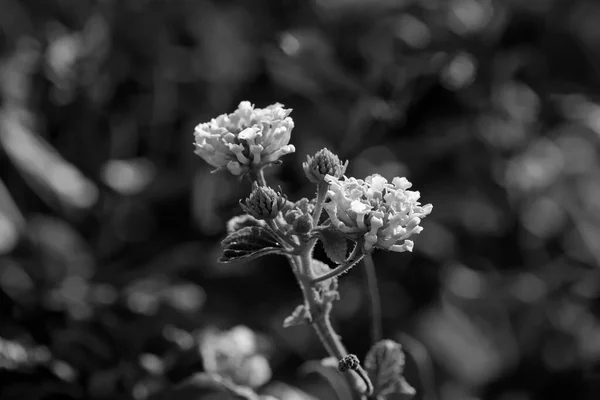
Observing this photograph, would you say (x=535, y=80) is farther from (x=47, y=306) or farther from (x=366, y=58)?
(x=47, y=306)

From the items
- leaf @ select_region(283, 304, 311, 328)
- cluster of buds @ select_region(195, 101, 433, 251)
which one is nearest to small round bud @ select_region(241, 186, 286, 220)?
cluster of buds @ select_region(195, 101, 433, 251)

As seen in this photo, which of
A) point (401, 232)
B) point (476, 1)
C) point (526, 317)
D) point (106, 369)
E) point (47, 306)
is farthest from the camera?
point (476, 1)

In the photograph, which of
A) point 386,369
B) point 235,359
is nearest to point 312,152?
point 235,359

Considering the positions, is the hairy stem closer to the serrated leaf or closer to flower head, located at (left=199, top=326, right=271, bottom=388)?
the serrated leaf

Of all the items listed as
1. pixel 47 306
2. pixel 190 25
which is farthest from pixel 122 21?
pixel 47 306

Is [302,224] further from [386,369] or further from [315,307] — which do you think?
[386,369]
